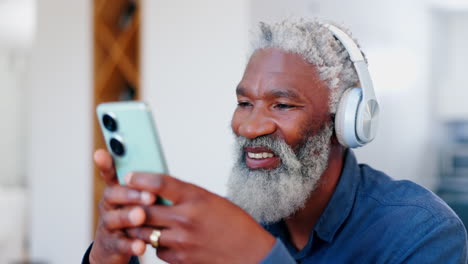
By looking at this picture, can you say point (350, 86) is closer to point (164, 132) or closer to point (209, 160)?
point (209, 160)

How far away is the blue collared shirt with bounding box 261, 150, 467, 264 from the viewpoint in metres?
0.85

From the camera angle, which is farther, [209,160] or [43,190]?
[43,190]

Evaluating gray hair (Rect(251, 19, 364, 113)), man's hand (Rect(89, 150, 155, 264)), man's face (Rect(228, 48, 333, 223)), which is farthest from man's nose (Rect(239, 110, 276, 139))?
man's hand (Rect(89, 150, 155, 264))

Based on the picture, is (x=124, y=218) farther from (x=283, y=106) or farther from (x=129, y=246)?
(x=283, y=106)

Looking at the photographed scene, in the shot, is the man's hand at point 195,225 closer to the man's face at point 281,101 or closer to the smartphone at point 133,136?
the smartphone at point 133,136

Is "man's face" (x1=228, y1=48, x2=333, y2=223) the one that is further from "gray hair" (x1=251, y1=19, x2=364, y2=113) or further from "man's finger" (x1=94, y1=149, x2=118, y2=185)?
"man's finger" (x1=94, y1=149, x2=118, y2=185)

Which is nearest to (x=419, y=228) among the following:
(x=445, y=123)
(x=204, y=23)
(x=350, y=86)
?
(x=350, y=86)

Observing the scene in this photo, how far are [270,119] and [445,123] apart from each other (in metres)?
4.67

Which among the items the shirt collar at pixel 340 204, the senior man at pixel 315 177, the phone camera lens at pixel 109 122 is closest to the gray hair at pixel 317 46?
the senior man at pixel 315 177

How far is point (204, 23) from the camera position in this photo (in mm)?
2078

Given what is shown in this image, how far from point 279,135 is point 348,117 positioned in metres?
0.14

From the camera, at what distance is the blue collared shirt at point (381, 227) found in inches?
33.3

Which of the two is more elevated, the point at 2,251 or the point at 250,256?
the point at 250,256

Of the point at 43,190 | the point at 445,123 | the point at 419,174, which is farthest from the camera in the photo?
the point at 445,123
